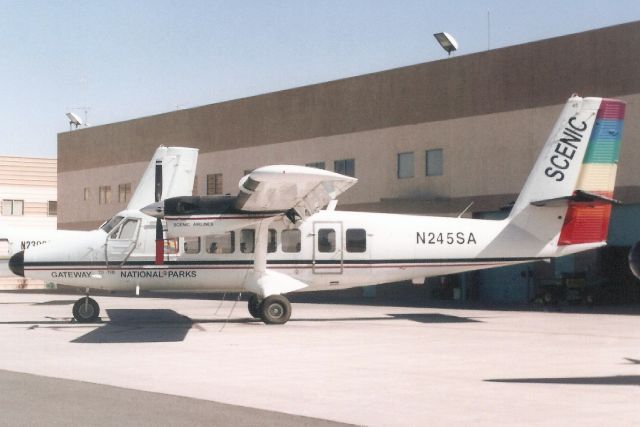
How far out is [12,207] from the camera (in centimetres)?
6975

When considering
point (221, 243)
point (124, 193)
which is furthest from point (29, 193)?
point (221, 243)

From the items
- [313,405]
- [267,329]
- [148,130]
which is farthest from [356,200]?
[313,405]

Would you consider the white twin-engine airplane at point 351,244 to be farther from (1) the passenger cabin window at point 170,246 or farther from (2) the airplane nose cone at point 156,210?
(2) the airplane nose cone at point 156,210

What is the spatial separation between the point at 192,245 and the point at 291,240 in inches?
106

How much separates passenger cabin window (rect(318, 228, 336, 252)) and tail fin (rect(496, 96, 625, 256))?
4709 mm

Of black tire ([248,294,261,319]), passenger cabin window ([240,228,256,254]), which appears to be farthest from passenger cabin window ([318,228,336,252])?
black tire ([248,294,261,319])

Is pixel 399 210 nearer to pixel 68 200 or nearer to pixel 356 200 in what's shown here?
pixel 356 200

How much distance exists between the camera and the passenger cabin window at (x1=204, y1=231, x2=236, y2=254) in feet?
Result: 80.3

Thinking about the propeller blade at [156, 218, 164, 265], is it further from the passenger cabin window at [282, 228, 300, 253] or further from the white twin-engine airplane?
the passenger cabin window at [282, 228, 300, 253]

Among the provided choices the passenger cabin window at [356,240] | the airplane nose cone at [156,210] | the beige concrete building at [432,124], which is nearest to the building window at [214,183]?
the beige concrete building at [432,124]

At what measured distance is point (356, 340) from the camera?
19938mm

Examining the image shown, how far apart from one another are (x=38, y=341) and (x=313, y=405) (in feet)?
34.5

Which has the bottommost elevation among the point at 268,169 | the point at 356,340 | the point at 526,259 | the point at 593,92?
the point at 356,340

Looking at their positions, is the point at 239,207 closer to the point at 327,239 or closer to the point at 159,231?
the point at 159,231
